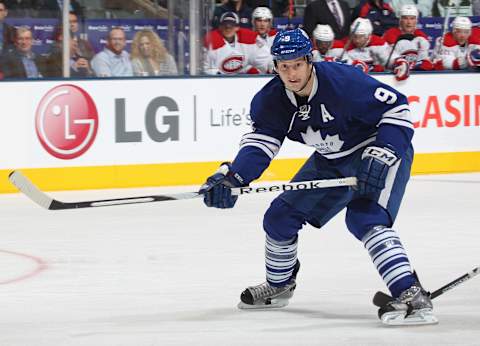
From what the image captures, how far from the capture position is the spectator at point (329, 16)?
9617 millimetres

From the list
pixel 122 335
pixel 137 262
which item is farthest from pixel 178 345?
pixel 137 262

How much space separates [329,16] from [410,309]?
5.79 m

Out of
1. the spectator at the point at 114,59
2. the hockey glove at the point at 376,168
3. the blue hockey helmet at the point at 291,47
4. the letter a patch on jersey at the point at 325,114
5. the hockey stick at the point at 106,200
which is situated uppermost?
the blue hockey helmet at the point at 291,47

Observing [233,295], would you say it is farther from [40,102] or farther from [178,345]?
[40,102]

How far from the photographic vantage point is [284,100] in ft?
14.3

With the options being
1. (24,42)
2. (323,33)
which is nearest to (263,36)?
(323,33)

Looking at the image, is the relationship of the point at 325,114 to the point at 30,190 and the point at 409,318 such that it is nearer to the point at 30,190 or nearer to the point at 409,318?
the point at 409,318

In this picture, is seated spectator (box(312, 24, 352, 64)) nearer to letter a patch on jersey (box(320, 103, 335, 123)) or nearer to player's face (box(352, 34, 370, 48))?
player's face (box(352, 34, 370, 48))

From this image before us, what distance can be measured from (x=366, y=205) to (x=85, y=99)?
475 centimetres

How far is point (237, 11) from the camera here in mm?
9523

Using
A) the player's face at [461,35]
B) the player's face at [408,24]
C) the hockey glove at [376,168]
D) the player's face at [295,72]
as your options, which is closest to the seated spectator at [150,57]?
the player's face at [408,24]

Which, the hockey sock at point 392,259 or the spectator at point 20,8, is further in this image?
the spectator at point 20,8

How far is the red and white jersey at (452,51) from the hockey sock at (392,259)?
5.86 m

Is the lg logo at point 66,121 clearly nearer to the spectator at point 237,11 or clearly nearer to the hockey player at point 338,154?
the spectator at point 237,11
